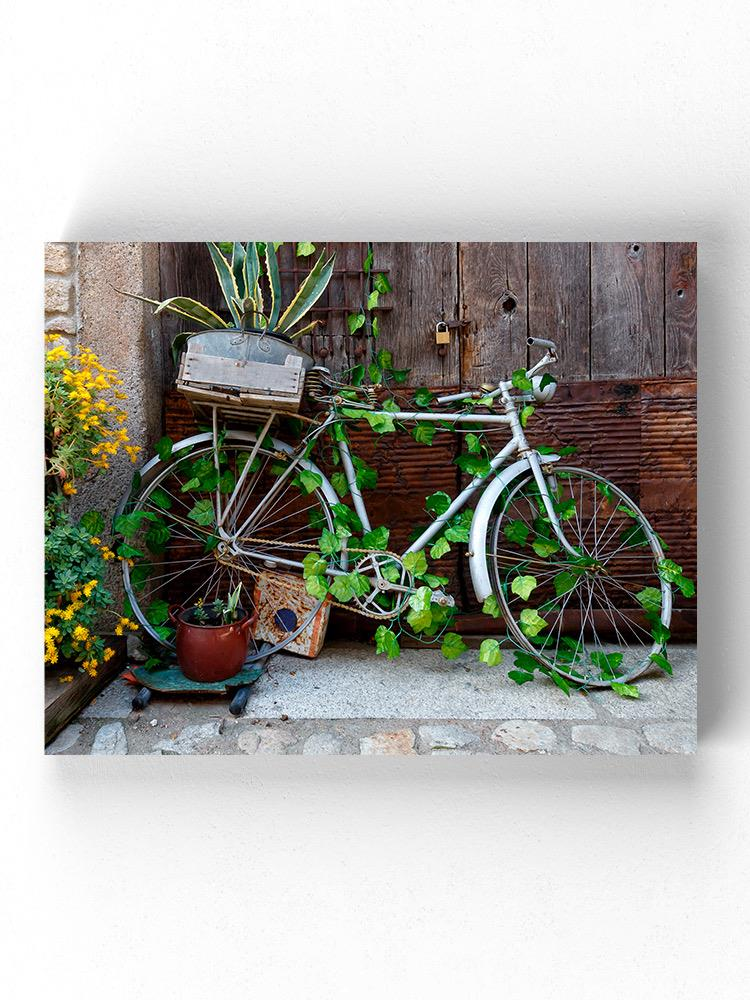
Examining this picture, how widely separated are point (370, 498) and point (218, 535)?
1.48 ft

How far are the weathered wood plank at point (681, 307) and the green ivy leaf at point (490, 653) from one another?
33.4 inches

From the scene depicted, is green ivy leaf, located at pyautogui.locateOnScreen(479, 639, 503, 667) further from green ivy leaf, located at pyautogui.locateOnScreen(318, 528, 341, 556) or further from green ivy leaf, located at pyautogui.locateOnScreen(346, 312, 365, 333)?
green ivy leaf, located at pyautogui.locateOnScreen(346, 312, 365, 333)

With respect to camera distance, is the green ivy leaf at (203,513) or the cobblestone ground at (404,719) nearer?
the cobblestone ground at (404,719)

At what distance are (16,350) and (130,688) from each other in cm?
89

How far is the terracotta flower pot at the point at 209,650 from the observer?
61.6 inches

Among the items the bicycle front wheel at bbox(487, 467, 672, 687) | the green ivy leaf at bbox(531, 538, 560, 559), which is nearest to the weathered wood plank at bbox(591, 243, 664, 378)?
the bicycle front wheel at bbox(487, 467, 672, 687)

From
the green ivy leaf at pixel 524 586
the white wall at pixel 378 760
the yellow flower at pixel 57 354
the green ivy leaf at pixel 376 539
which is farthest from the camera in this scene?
the green ivy leaf at pixel 376 539

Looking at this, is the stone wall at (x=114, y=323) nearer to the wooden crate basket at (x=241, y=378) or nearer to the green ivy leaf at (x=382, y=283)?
the wooden crate basket at (x=241, y=378)

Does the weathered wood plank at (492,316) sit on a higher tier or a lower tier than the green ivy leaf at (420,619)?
higher

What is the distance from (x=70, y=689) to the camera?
1472 millimetres

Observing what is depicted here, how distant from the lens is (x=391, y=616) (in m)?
1.67

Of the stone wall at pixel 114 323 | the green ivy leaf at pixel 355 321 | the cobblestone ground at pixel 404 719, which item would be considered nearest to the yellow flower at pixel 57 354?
the stone wall at pixel 114 323

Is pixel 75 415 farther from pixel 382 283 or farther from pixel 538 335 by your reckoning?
pixel 538 335
